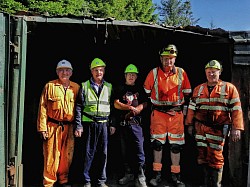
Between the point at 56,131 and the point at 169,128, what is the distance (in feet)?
5.71

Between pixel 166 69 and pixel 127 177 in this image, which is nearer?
pixel 166 69

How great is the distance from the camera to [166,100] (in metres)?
5.01

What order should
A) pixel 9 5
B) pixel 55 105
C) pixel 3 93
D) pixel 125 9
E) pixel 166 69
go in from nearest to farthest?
pixel 3 93 → pixel 55 105 → pixel 166 69 → pixel 9 5 → pixel 125 9

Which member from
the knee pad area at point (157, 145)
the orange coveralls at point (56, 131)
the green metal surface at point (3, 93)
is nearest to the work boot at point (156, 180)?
the knee pad area at point (157, 145)

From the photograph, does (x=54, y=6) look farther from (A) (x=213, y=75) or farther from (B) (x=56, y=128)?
(A) (x=213, y=75)

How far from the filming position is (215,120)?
15.3ft

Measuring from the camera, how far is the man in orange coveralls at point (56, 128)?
185 inches

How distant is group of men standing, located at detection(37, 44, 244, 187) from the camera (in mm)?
4672

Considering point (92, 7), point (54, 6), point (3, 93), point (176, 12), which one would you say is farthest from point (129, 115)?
point (176, 12)

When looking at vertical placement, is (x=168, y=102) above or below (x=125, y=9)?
below

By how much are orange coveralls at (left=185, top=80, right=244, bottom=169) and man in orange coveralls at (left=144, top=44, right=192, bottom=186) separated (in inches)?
13.9

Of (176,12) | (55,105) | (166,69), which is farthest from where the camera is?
(176,12)

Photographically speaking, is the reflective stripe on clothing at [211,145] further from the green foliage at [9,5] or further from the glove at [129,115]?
the green foliage at [9,5]

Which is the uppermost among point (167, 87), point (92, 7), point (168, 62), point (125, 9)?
point (125, 9)
